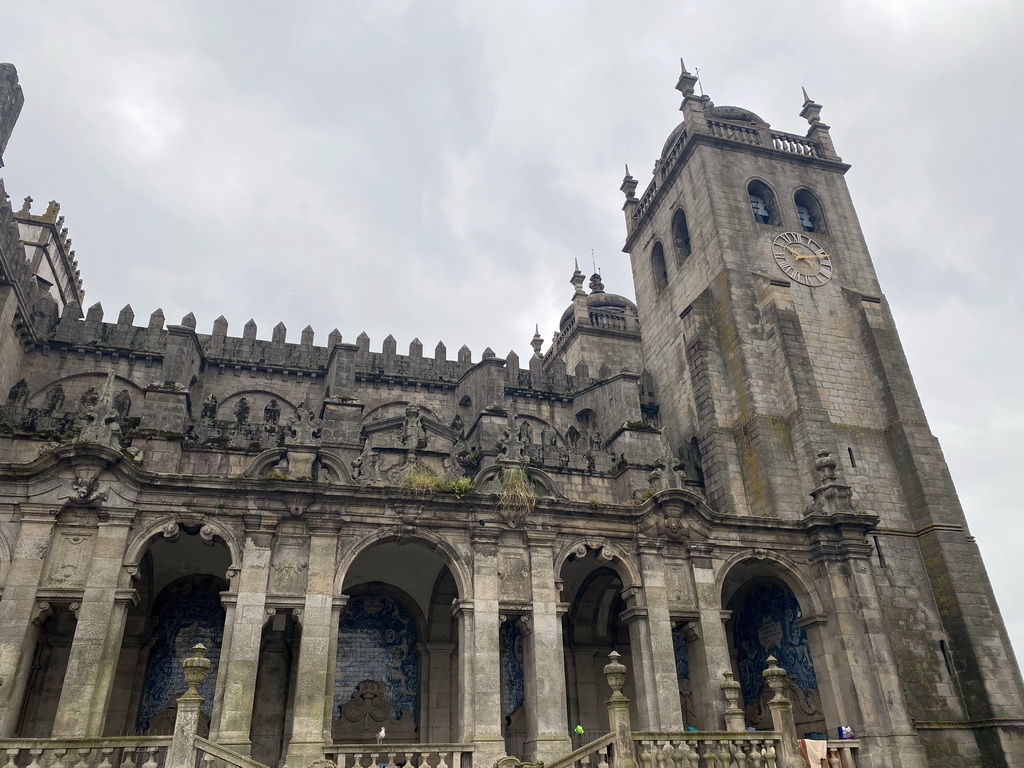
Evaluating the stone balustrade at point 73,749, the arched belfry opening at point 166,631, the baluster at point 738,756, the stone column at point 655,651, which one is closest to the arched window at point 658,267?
the stone column at point 655,651

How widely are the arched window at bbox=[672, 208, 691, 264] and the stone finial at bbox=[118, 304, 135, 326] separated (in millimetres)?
21453

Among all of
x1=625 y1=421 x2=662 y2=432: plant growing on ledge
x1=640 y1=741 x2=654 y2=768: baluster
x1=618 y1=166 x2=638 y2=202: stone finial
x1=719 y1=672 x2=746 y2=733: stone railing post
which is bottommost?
x1=640 y1=741 x2=654 y2=768: baluster

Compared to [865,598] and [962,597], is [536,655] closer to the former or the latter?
[865,598]

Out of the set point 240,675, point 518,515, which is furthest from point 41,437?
point 518,515

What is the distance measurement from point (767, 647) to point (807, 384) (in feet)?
28.9

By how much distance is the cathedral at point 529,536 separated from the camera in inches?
Answer: 534

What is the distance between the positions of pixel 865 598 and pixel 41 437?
69.8 feet

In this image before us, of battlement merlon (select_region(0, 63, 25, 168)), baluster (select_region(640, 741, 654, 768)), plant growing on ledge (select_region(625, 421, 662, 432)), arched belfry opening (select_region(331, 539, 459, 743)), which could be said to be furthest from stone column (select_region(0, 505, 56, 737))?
plant growing on ledge (select_region(625, 421, 662, 432))

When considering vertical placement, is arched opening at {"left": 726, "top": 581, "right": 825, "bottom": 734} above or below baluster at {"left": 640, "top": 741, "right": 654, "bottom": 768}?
above

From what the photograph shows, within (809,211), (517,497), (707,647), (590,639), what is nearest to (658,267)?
(809,211)

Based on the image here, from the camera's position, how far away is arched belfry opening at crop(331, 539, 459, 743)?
1847 cm

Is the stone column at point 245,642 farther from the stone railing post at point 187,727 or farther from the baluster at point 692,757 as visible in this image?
the baluster at point 692,757

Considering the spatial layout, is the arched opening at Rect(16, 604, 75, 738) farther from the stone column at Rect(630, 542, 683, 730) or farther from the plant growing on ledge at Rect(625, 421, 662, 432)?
the plant growing on ledge at Rect(625, 421, 662, 432)

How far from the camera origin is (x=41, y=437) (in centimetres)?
1980
